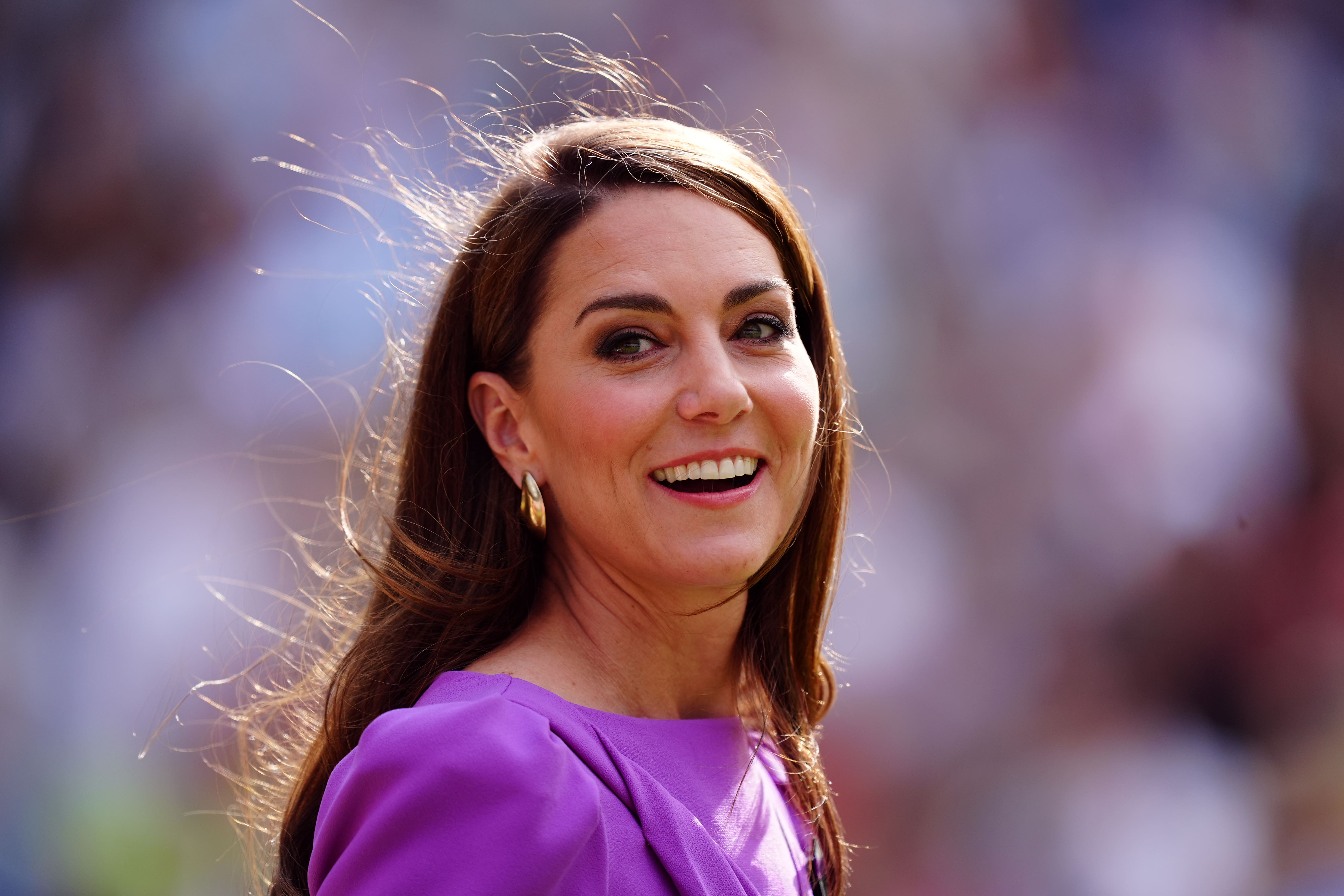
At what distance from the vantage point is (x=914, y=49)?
469cm

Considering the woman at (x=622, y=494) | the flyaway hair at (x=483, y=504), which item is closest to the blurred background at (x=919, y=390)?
the flyaway hair at (x=483, y=504)

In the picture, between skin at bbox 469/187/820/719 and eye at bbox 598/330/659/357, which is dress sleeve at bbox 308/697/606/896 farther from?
eye at bbox 598/330/659/357

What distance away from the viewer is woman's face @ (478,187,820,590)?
1586 millimetres

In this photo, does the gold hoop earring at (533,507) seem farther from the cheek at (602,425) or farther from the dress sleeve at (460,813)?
the dress sleeve at (460,813)

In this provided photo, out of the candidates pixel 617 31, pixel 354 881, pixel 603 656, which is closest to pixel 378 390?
pixel 603 656

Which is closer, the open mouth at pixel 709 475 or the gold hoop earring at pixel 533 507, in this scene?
the open mouth at pixel 709 475

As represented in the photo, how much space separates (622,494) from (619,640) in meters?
0.28

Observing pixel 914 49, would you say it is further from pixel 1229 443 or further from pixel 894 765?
pixel 894 765

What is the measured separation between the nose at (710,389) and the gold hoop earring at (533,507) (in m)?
0.32

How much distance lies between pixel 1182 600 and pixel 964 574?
0.99 meters

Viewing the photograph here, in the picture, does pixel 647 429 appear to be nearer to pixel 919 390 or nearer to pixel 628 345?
pixel 628 345

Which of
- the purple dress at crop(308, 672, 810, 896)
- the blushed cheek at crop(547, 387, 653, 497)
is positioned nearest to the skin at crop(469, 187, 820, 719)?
the blushed cheek at crop(547, 387, 653, 497)

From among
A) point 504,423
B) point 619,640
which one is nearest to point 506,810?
point 619,640

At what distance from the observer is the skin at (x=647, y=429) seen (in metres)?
1.59
